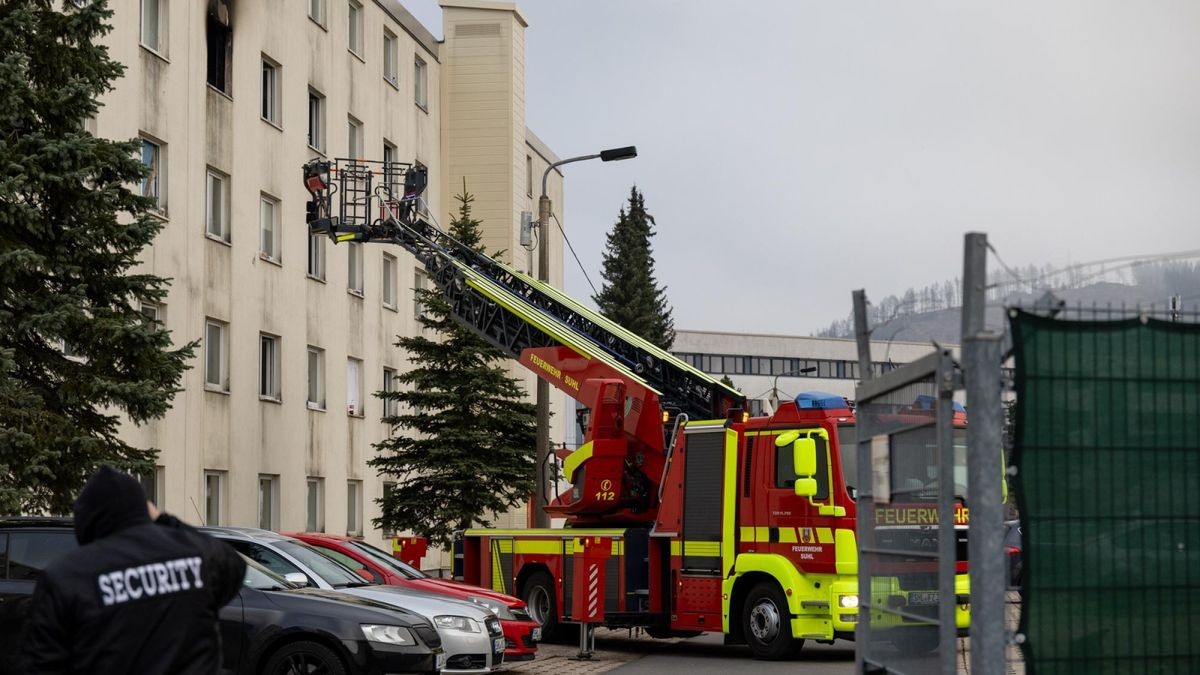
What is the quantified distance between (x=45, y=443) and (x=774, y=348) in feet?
293

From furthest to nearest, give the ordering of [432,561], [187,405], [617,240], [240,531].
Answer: [617,240] < [432,561] < [187,405] < [240,531]

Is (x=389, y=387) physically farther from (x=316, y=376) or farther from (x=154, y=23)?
(x=154, y=23)

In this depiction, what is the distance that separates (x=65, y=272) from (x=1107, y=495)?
14092 millimetres

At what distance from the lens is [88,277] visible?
17562mm

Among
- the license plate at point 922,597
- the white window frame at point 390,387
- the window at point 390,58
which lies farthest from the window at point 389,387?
the license plate at point 922,597

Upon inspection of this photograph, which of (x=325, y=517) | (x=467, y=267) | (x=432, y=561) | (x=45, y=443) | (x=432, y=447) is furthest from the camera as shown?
(x=432, y=561)

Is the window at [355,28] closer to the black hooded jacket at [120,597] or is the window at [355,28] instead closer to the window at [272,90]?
the window at [272,90]

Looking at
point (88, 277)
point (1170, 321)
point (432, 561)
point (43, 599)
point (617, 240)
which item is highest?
point (617, 240)

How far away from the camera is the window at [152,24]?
29062 millimetres

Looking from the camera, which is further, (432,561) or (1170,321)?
(432,561)

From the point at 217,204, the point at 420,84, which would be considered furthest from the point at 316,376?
the point at 420,84

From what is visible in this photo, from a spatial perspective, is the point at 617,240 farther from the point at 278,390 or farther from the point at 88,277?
the point at 88,277

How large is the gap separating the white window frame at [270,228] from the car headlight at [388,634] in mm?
22268

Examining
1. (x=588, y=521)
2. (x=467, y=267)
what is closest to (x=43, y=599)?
(x=588, y=521)
